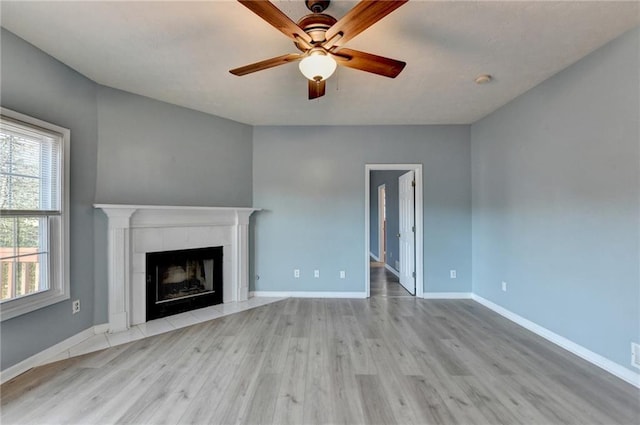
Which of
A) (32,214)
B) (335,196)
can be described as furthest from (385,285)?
(32,214)

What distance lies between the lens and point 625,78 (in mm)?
2062

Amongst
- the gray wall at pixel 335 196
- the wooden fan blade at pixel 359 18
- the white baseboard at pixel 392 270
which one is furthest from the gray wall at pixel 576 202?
the white baseboard at pixel 392 270

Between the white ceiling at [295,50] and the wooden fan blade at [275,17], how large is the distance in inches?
13.5

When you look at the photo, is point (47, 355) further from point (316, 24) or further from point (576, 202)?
point (576, 202)

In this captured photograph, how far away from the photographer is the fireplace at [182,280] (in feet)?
10.7

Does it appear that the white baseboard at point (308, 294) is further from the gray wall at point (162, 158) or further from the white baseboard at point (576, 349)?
the white baseboard at point (576, 349)

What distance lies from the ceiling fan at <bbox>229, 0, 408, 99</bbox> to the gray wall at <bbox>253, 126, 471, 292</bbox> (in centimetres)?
226

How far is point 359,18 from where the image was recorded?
1431mm

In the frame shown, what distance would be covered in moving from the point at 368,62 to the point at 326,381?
7.54 feet

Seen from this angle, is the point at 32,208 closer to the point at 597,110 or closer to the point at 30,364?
the point at 30,364

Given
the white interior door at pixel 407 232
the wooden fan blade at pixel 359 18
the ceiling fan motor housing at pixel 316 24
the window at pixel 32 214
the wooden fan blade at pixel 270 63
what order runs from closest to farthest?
1. the wooden fan blade at pixel 359 18
2. the ceiling fan motor housing at pixel 316 24
3. the wooden fan blade at pixel 270 63
4. the window at pixel 32 214
5. the white interior door at pixel 407 232

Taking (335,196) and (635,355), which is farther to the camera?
(335,196)

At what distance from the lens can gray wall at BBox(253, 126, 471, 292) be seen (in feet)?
13.6

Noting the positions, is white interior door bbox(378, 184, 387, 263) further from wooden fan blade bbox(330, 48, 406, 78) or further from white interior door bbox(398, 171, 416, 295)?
wooden fan blade bbox(330, 48, 406, 78)
